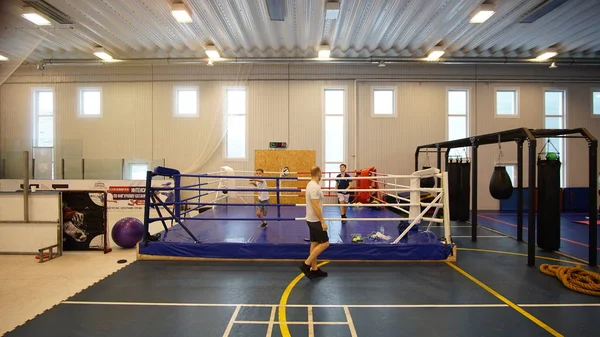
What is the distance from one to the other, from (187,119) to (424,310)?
41.6 feet

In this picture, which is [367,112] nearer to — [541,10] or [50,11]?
[541,10]

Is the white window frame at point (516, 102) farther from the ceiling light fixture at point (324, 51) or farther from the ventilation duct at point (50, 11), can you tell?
the ventilation duct at point (50, 11)

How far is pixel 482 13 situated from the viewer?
8.81 meters

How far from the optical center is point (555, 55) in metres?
12.4

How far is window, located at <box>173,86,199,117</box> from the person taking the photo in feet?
46.0

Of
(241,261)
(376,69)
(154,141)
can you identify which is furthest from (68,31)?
(376,69)

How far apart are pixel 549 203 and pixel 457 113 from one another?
847cm

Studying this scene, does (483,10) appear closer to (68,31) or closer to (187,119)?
(187,119)

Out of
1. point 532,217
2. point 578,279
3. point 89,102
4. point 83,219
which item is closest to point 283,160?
point 83,219

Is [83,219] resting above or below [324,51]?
below

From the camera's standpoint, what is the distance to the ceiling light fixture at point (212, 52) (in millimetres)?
11705

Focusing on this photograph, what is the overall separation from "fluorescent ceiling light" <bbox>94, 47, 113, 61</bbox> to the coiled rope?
14.9m

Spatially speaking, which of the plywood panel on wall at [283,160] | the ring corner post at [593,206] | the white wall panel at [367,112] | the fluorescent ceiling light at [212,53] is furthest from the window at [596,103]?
the fluorescent ceiling light at [212,53]

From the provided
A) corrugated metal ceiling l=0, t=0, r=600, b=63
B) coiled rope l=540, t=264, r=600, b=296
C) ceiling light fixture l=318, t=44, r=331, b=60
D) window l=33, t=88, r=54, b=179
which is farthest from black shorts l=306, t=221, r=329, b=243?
window l=33, t=88, r=54, b=179
